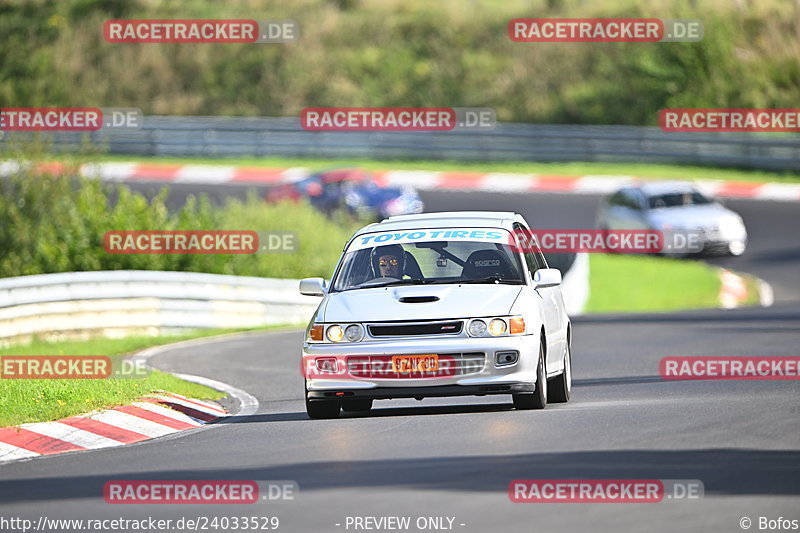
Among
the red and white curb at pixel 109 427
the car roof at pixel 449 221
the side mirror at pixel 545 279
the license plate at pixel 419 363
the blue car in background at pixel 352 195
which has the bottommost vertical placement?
the red and white curb at pixel 109 427

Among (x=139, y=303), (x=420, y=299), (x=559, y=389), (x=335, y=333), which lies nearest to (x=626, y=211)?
(x=139, y=303)

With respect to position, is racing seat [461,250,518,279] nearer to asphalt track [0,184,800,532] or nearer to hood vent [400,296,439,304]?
hood vent [400,296,439,304]

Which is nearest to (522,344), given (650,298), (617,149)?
(650,298)

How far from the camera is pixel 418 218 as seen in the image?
13781 mm

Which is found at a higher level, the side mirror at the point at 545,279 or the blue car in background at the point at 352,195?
the blue car in background at the point at 352,195

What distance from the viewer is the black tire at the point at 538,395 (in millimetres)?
12320

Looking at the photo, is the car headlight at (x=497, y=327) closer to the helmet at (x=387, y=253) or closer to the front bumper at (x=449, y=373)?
the front bumper at (x=449, y=373)

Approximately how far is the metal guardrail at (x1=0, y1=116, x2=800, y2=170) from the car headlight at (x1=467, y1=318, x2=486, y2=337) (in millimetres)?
30576

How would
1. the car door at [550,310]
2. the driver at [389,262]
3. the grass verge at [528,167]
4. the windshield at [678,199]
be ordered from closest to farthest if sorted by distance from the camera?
the car door at [550,310]
the driver at [389,262]
the windshield at [678,199]
the grass verge at [528,167]

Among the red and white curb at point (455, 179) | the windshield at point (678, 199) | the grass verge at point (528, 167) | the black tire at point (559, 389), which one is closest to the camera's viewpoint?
the black tire at point (559, 389)

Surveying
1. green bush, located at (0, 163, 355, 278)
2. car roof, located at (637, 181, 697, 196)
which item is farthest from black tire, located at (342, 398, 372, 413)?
car roof, located at (637, 181, 697, 196)

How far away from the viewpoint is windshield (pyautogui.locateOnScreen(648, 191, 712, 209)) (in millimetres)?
32469

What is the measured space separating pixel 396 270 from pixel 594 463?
384cm

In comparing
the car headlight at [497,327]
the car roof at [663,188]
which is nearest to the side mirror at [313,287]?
the car headlight at [497,327]
